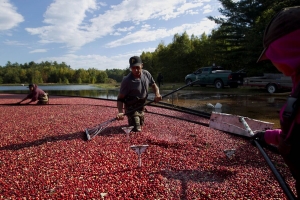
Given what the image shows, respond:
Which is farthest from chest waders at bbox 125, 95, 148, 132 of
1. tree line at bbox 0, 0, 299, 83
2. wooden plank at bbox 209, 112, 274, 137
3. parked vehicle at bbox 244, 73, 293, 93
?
tree line at bbox 0, 0, 299, 83

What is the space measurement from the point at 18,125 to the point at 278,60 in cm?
561

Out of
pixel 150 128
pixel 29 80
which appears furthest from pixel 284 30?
pixel 29 80

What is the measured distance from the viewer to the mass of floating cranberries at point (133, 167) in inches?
86.2

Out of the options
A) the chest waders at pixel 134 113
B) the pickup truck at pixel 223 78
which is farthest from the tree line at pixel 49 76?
the chest waders at pixel 134 113

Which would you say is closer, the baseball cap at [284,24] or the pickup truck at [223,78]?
the baseball cap at [284,24]

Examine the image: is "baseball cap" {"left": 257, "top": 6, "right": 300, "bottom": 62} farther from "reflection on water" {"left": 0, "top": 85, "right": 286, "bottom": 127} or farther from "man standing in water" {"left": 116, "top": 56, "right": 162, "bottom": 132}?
"reflection on water" {"left": 0, "top": 85, "right": 286, "bottom": 127}

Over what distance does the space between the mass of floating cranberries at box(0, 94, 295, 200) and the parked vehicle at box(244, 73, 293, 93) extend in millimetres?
10208

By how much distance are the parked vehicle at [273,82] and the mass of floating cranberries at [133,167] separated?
33.5 feet

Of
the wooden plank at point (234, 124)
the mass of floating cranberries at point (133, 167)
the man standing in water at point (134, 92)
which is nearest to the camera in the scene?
the mass of floating cranberries at point (133, 167)

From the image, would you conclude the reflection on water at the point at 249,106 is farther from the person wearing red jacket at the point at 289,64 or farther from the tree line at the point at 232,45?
the person wearing red jacket at the point at 289,64

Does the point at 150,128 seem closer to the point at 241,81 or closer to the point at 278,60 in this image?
the point at 278,60

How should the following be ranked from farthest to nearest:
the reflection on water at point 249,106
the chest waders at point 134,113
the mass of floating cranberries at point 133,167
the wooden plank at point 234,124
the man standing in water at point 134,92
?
the reflection on water at point 249,106 < the chest waders at point 134,113 < the man standing in water at point 134,92 < the wooden plank at point 234,124 < the mass of floating cranberries at point 133,167

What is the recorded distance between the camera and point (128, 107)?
4.50 metres

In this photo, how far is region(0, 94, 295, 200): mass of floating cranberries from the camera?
2.19 meters
